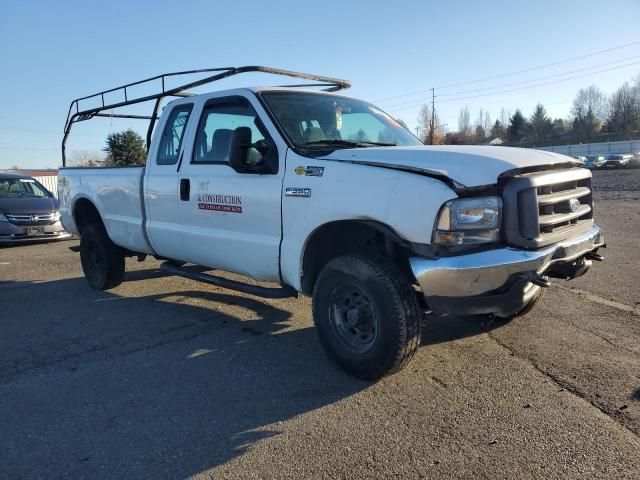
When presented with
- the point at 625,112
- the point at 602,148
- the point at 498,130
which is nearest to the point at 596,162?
the point at 602,148

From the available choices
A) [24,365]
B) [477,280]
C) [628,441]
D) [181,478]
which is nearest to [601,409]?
[628,441]

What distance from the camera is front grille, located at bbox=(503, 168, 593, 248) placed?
10.8ft

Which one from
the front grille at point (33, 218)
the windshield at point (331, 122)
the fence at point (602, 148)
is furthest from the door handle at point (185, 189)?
the fence at point (602, 148)

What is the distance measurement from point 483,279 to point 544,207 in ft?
2.47

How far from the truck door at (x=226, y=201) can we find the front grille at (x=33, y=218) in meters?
7.94

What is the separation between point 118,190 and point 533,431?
509 cm

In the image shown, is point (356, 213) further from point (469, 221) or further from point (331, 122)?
point (331, 122)

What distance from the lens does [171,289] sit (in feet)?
22.8

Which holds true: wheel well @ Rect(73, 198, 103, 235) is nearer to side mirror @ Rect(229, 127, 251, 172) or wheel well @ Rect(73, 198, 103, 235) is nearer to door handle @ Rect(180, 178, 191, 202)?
door handle @ Rect(180, 178, 191, 202)

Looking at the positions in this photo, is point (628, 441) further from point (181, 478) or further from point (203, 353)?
point (203, 353)

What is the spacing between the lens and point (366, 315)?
12.2 feet

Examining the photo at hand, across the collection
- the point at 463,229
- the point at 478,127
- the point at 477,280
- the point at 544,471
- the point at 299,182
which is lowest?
the point at 544,471

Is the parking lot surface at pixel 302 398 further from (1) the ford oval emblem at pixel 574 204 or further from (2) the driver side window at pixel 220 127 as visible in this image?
(2) the driver side window at pixel 220 127

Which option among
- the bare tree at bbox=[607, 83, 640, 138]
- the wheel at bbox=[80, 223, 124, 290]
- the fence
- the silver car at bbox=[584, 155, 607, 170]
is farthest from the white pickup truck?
the bare tree at bbox=[607, 83, 640, 138]
